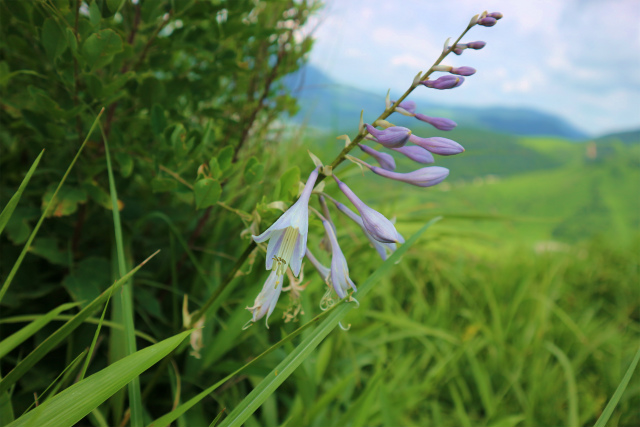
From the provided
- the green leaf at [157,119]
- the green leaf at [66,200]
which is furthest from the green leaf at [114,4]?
the green leaf at [66,200]

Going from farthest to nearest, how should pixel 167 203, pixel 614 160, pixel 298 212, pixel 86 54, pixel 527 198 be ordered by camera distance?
1. pixel 614 160
2. pixel 527 198
3. pixel 167 203
4. pixel 86 54
5. pixel 298 212

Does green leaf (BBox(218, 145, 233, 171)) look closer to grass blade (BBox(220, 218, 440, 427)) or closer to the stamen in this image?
the stamen

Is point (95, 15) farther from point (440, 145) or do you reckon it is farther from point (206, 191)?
point (440, 145)

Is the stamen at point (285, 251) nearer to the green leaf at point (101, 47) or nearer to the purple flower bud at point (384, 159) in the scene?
the purple flower bud at point (384, 159)

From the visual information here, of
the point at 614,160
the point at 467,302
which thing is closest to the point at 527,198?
the point at 614,160

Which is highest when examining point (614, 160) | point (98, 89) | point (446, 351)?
point (98, 89)

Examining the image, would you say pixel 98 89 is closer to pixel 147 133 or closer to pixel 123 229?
pixel 147 133
